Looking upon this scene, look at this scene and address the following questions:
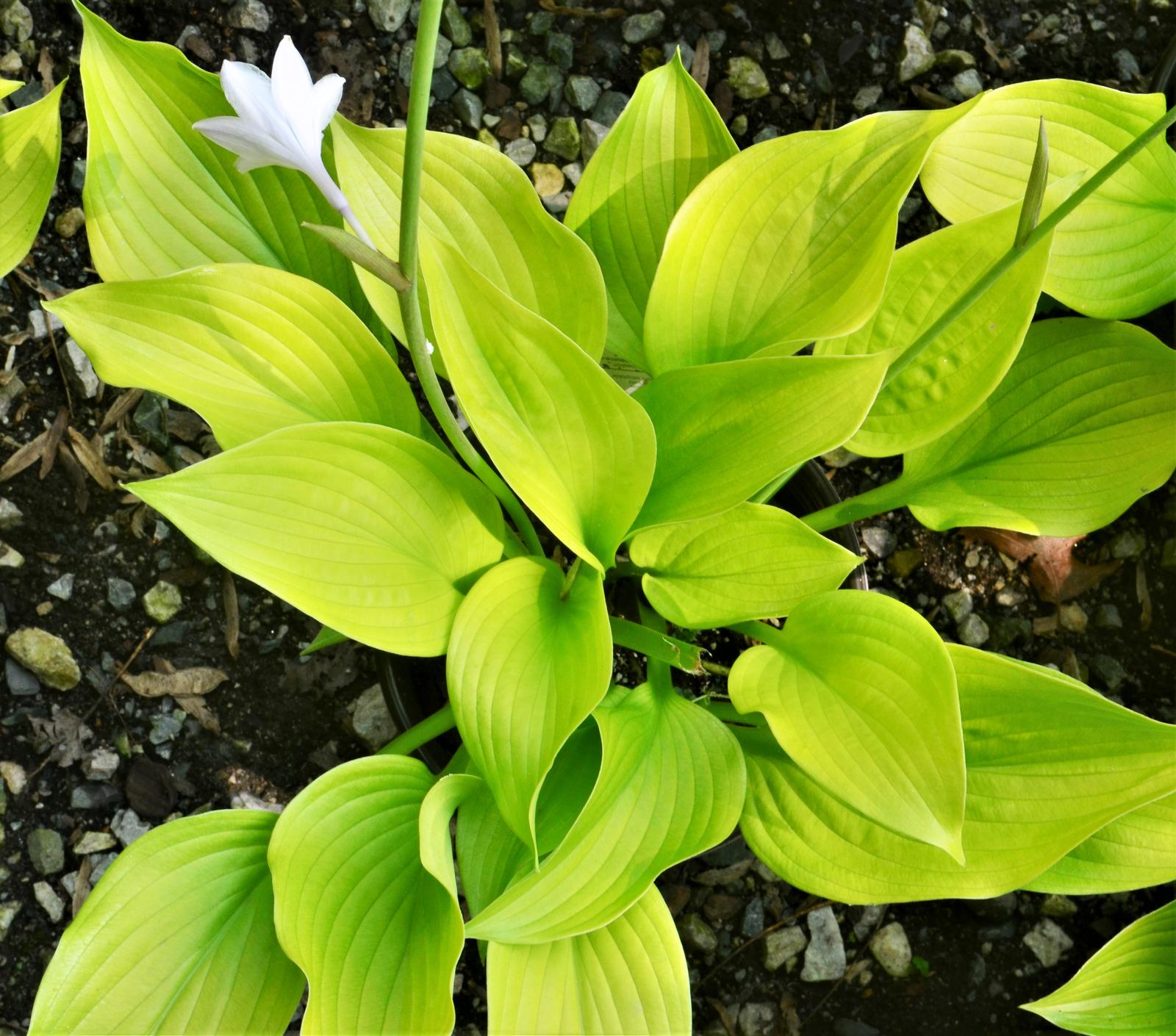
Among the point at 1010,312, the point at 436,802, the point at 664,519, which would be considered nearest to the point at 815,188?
the point at 1010,312

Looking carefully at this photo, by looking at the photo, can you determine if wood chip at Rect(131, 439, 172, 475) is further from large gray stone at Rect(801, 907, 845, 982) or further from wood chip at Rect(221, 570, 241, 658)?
large gray stone at Rect(801, 907, 845, 982)

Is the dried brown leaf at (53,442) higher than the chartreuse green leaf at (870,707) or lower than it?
lower

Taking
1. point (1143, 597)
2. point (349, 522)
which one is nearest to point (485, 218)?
point (349, 522)

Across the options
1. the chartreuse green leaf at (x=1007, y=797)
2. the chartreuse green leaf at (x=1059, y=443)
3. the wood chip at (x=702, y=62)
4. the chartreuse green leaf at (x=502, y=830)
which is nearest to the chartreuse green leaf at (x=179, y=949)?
the chartreuse green leaf at (x=502, y=830)

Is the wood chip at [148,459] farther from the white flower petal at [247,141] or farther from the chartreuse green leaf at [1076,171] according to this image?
the chartreuse green leaf at [1076,171]

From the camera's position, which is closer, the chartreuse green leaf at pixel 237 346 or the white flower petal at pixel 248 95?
the white flower petal at pixel 248 95

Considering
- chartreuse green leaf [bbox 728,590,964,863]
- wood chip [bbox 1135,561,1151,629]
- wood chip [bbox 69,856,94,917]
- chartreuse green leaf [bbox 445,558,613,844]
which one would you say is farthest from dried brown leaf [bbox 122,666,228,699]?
wood chip [bbox 1135,561,1151,629]
